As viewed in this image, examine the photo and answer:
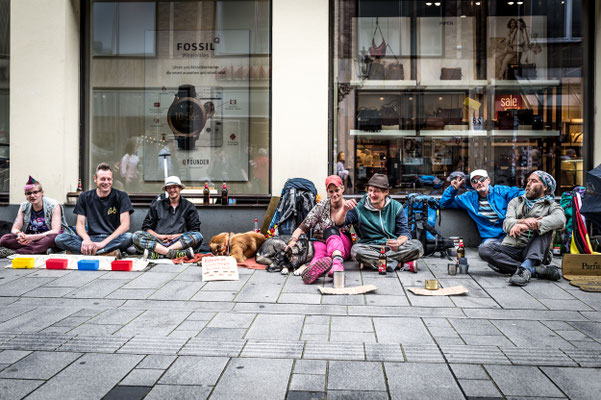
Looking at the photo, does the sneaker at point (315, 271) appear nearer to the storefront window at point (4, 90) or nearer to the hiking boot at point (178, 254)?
the hiking boot at point (178, 254)

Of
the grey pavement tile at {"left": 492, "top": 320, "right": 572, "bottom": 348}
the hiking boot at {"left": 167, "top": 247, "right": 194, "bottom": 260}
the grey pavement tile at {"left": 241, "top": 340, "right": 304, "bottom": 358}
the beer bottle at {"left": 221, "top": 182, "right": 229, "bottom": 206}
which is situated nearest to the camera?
the grey pavement tile at {"left": 241, "top": 340, "right": 304, "bottom": 358}

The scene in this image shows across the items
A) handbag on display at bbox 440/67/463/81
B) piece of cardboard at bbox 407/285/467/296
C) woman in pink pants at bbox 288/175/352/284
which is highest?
handbag on display at bbox 440/67/463/81

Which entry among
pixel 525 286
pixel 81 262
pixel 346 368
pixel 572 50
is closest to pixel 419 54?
pixel 572 50

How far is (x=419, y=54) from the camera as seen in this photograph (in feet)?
34.8

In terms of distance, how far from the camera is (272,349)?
4.16 metres

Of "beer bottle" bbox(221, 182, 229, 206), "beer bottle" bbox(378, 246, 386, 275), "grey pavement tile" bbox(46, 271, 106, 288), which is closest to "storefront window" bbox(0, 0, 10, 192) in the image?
"beer bottle" bbox(221, 182, 229, 206)

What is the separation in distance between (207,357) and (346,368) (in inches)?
39.5

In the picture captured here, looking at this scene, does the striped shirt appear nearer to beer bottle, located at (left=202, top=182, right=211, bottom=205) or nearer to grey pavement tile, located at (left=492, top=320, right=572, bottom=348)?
grey pavement tile, located at (left=492, top=320, right=572, bottom=348)

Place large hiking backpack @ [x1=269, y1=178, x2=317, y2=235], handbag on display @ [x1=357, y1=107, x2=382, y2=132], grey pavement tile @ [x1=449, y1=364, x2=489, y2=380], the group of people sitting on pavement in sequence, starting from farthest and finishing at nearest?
handbag on display @ [x1=357, y1=107, x2=382, y2=132]
large hiking backpack @ [x1=269, y1=178, x2=317, y2=235]
the group of people sitting on pavement
grey pavement tile @ [x1=449, y1=364, x2=489, y2=380]

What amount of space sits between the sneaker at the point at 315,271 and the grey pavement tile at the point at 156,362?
2.75 metres

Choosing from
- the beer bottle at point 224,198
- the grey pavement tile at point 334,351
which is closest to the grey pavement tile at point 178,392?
the grey pavement tile at point 334,351

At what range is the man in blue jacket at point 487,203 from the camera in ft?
27.4

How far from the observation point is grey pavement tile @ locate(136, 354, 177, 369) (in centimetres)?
380

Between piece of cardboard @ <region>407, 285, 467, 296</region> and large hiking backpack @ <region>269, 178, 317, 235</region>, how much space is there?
2.94 metres
